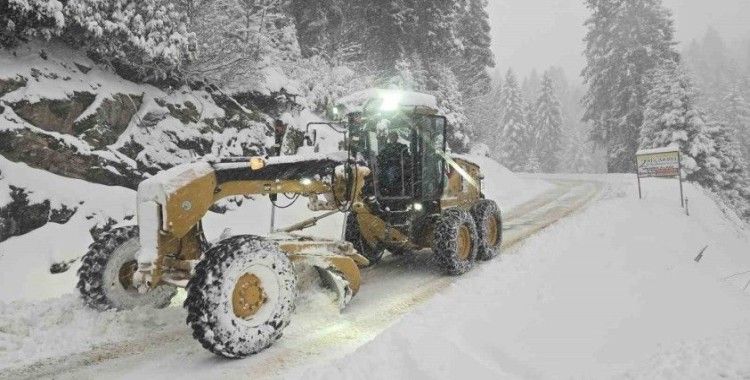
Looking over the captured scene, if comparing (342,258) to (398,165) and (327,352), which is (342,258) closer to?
(327,352)

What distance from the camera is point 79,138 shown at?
8508 millimetres

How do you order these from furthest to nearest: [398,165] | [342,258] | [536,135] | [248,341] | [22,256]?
[536,135] → [398,165] → [22,256] → [342,258] → [248,341]

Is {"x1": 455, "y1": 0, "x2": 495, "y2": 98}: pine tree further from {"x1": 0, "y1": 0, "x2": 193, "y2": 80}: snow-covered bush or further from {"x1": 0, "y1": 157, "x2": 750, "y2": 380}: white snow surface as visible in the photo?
{"x1": 0, "y1": 157, "x2": 750, "y2": 380}: white snow surface

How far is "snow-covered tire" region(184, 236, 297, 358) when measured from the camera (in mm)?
3939

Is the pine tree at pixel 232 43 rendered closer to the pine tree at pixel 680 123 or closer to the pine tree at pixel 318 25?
the pine tree at pixel 318 25

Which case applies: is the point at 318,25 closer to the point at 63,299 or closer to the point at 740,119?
the point at 63,299

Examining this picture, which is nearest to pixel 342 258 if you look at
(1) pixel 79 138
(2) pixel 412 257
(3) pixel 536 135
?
(2) pixel 412 257

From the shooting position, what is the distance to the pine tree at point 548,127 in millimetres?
57000

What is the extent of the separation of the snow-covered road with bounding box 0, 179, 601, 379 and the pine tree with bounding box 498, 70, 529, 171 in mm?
49626

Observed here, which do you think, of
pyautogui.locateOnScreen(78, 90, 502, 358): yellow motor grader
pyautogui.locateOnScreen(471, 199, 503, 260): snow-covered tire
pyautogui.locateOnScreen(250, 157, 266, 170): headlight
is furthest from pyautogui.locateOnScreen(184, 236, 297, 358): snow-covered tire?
pyautogui.locateOnScreen(471, 199, 503, 260): snow-covered tire

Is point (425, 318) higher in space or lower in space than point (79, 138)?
lower

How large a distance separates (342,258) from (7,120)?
6.11 m

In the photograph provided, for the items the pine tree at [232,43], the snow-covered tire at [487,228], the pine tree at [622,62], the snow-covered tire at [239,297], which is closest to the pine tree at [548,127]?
the pine tree at [622,62]

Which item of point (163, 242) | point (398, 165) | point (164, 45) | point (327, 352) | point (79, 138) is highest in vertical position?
point (164, 45)
